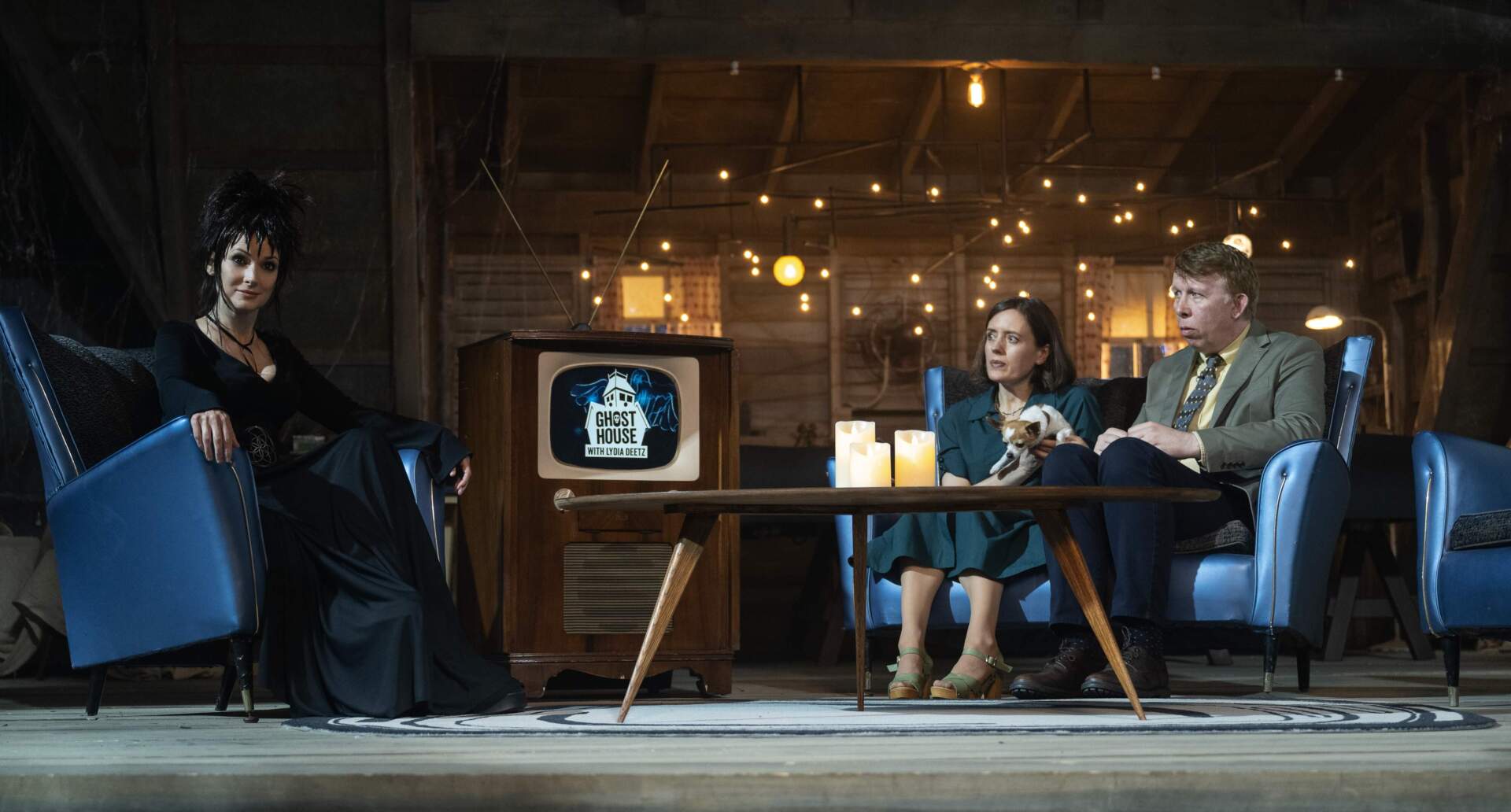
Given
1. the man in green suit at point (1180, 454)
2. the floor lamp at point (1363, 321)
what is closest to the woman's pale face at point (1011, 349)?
the man in green suit at point (1180, 454)

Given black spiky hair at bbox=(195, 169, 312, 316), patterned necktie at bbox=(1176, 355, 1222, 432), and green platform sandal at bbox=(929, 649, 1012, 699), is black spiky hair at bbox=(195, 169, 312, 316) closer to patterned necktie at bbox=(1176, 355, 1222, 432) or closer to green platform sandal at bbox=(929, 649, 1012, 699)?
green platform sandal at bbox=(929, 649, 1012, 699)

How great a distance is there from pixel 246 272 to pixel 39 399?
0.46 meters

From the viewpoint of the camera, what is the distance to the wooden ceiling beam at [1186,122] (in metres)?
10.3

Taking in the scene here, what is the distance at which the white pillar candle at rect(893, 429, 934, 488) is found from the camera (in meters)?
2.51

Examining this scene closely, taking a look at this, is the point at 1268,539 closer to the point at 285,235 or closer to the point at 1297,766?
the point at 1297,766

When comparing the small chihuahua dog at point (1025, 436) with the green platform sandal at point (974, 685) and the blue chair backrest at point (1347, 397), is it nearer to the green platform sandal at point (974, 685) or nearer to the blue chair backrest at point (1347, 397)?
the green platform sandal at point (974, 685)

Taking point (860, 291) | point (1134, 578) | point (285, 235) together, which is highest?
point (860, 291)

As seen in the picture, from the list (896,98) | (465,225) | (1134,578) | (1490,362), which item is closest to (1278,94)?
(896,98)

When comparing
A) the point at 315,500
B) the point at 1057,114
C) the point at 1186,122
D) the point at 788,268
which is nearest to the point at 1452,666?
the point at 315,500

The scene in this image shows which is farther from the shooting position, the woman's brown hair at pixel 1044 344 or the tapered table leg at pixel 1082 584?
the woman's brown hair at pixel 1044 344

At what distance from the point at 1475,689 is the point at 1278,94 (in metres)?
8.31

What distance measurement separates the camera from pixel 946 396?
3.66 m

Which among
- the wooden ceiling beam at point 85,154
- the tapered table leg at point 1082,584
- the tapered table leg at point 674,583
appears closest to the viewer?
the tapered table leg at point 1082,584

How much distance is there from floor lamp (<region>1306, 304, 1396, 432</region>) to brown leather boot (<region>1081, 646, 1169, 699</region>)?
16.1 feet
